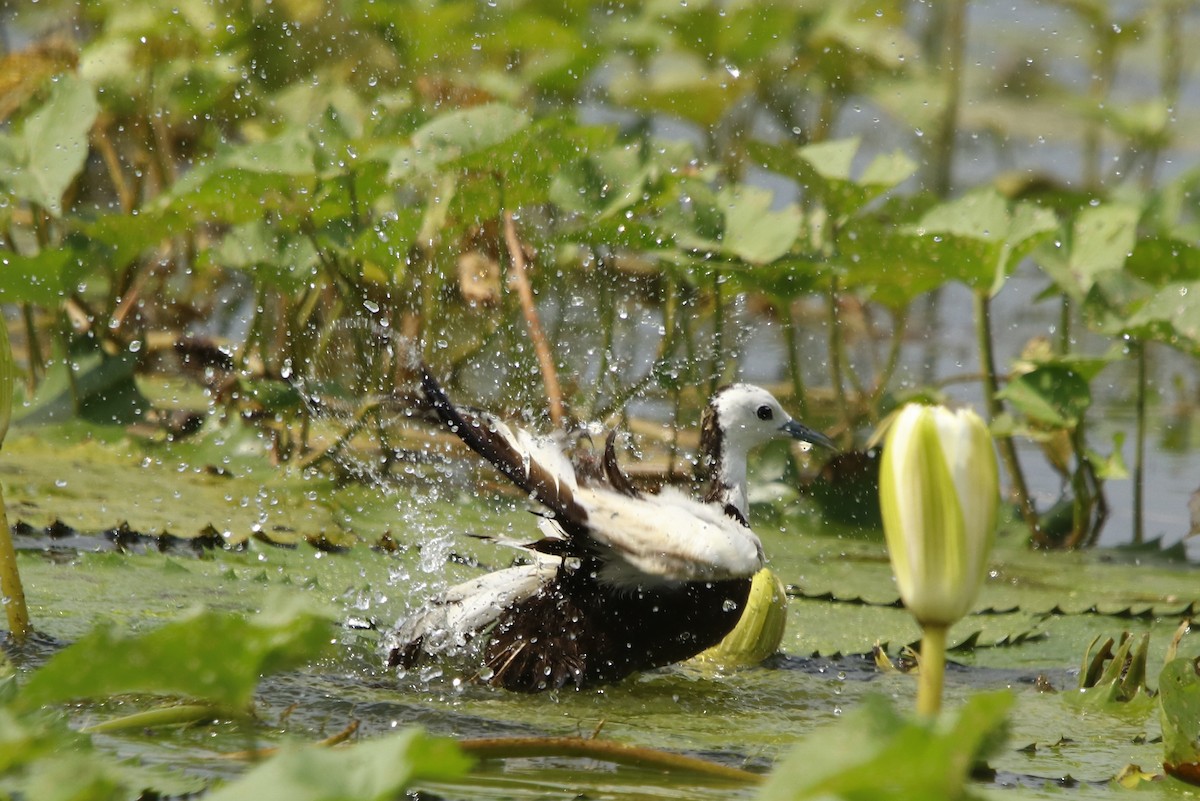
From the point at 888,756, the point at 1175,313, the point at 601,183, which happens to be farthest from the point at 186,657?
the point at 1175,313

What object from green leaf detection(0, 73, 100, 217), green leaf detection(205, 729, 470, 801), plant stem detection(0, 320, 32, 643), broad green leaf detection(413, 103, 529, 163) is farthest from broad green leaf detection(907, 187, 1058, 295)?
green leaf detection(205, 729, 470, 801)

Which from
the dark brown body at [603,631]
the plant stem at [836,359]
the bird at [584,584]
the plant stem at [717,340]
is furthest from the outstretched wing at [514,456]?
the plant stem at [836,359]

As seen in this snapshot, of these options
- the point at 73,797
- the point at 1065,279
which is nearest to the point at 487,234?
the point at 1065,279

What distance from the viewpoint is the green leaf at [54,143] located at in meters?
4.19

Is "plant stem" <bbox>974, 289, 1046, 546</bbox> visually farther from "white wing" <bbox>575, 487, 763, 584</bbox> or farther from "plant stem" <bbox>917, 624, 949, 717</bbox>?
"plant stem" <bbox>917, 624, 949, 717</bbox>

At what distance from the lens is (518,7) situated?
8289mm

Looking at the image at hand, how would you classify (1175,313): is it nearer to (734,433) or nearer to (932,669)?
(734,433)

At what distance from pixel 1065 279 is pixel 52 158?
2.76m

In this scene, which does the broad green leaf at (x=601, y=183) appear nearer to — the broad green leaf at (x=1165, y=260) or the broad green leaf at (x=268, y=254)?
the broad green leaf at (x=268, y=254)

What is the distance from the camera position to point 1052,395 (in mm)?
4180

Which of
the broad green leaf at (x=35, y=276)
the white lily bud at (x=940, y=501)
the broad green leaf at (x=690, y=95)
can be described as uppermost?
the broad green leaf at (x=690, y=95)

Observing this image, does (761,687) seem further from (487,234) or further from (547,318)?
(547,318)

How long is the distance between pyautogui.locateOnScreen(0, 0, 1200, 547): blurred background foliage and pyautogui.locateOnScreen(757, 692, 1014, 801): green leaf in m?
2.15

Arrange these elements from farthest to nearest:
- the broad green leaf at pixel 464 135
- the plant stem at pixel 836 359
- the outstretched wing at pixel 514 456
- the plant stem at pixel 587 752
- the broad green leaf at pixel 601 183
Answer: the plant stem at pixel 836 359 → the broad green leaf at pixel 601 183 → the broad green leaf at pixel 464 135 → the outstretched wing at pixel 514 456 → the plant stem at pixel 587 752
